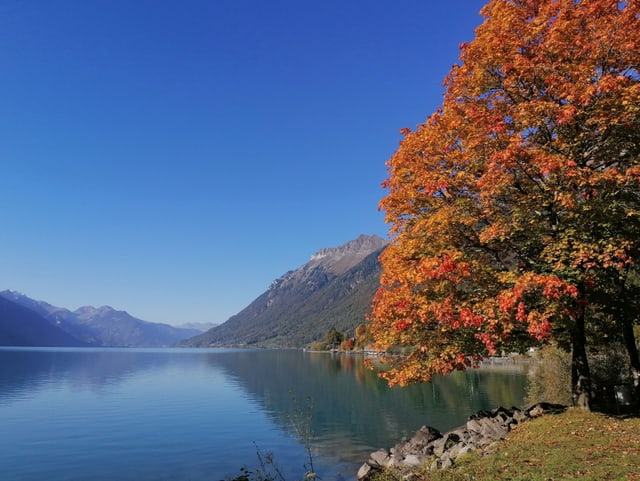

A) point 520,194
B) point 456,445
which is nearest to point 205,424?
point 456,445

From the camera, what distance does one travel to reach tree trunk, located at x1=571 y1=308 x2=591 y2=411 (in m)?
19.5

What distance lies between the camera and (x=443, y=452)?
2191 centimetres

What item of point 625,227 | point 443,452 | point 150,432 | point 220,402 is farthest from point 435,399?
point 625,227

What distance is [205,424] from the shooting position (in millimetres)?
48438

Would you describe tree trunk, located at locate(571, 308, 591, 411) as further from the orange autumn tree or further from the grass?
the grass

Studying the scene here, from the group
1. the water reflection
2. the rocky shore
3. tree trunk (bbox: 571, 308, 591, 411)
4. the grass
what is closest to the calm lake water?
the water reflection

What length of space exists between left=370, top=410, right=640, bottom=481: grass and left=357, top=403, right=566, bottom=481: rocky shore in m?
1.09

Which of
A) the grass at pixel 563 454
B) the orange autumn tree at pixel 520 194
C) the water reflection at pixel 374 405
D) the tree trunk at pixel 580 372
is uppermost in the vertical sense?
the orange autumn tree at pixel 520 194

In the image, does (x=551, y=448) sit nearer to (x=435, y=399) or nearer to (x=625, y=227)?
(x=625, y=227)

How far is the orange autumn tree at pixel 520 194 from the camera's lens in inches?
596

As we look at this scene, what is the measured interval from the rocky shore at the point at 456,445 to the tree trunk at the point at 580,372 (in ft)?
5.30

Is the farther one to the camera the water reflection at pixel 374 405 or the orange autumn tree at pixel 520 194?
the water reflection at pixel 374 405

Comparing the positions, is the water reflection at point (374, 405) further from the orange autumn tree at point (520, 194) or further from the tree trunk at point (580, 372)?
the tree trunk at point (580, 372)

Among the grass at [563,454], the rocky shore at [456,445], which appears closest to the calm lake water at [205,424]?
the rocky shore at [456,445]
